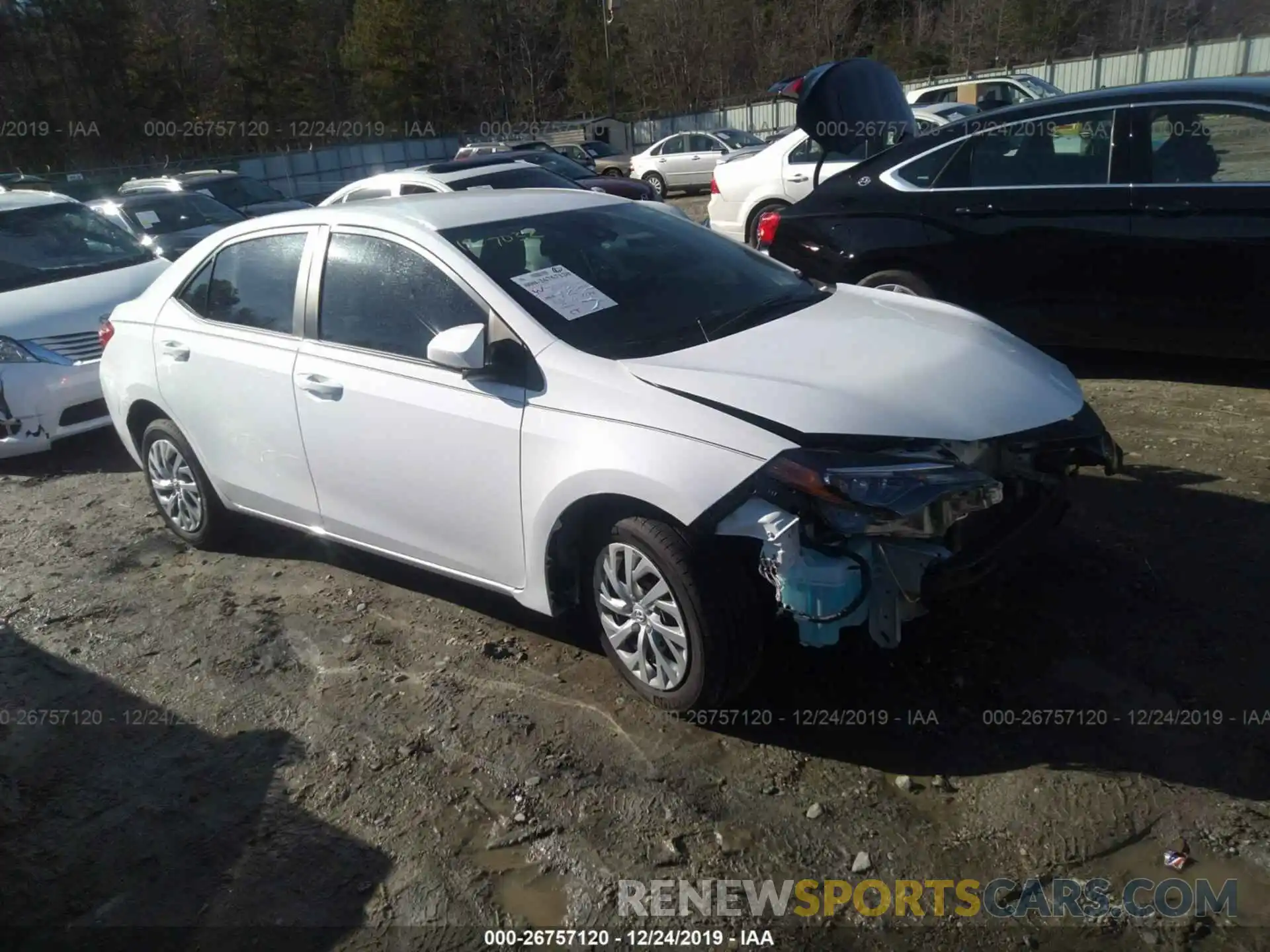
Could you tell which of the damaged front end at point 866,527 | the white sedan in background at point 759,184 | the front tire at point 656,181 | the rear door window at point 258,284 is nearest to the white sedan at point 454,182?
the white sedan in background at point 759,184

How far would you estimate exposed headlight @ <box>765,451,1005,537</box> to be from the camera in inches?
116

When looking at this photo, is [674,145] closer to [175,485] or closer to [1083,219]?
[1083,219]

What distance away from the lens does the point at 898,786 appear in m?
3.03

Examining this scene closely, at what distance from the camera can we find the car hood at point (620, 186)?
A: 15.5 m

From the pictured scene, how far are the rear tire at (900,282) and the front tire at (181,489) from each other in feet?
13.2

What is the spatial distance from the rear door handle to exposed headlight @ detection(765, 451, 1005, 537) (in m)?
3.46

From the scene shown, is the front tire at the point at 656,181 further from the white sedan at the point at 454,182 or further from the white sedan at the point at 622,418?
the white sedan at the point at 622,418

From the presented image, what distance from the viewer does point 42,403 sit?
6910 mm

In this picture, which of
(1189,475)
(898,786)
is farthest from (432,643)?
(1189,475)

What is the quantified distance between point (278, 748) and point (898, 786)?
6.94 feet

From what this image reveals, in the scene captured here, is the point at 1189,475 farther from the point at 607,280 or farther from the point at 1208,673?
the point at 607,280

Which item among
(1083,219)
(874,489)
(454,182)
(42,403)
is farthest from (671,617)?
(454,182)

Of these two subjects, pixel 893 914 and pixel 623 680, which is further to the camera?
pixel 623 680

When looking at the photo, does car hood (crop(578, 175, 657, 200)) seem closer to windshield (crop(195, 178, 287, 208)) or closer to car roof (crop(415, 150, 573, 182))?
car roof (crop(415, 150, 573, 182))
